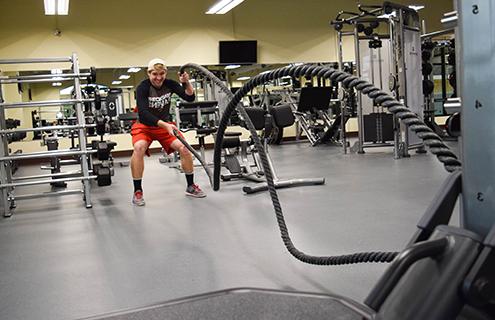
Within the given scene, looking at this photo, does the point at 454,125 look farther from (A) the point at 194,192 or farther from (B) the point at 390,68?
(B) the point at 390,68

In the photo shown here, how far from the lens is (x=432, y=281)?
909mm

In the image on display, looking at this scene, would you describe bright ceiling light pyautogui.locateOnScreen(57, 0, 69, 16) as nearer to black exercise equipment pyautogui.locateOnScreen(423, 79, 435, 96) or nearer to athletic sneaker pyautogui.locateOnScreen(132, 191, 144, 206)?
athletic sneaker pyautogui.locateOnScreen(132, 191, 144, 206)

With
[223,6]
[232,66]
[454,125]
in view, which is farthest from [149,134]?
[232,66]

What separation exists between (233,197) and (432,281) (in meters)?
3.28

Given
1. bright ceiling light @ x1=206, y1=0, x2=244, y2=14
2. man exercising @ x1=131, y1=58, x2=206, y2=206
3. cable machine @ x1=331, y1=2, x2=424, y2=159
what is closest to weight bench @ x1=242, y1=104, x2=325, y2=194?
man exercising @ x1=131, y1=58, x2=206, y2=206

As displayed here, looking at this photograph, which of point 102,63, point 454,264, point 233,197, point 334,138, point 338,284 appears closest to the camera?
point 454,264

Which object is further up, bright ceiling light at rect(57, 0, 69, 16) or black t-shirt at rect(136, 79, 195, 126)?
bright ceiling light at rect(57, 0, 69, 16)

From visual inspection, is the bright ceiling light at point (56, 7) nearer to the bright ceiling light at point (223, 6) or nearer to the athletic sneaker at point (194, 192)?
the bright ceiling light at point (223, 6)

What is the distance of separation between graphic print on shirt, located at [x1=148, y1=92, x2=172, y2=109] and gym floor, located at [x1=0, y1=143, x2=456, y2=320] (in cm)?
86

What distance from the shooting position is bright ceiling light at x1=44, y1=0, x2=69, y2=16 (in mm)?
8655

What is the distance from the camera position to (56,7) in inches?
360

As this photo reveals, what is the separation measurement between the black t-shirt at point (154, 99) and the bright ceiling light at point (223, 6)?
19.5ft

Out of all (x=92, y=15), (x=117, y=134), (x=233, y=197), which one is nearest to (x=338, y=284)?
(x=233, y=197)

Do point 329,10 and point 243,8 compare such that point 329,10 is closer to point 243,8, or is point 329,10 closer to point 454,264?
point 243,8
